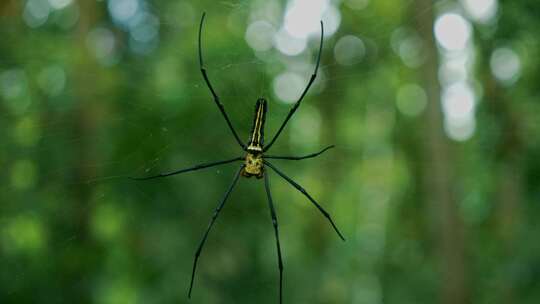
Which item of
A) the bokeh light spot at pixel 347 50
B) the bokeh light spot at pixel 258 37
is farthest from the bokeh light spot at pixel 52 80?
the bokeh light spot at pixel 347 50

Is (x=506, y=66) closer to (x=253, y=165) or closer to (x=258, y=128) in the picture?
(x=253, y=165)

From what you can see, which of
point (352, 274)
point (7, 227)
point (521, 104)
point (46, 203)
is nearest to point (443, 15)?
point (521, 104)

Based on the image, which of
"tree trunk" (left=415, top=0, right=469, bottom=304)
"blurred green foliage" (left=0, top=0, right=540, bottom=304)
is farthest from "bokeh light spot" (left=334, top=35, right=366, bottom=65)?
"tree trunk" (left=415, top=0, right=469, bottom=304)

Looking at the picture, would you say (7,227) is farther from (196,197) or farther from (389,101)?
(389,101)

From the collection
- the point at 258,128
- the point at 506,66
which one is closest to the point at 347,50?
the point at 506,66

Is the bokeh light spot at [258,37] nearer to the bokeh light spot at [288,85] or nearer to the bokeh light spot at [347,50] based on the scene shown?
the bokeh light spot at [288,85]

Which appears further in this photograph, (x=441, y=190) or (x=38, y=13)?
(x=38, y=13)
